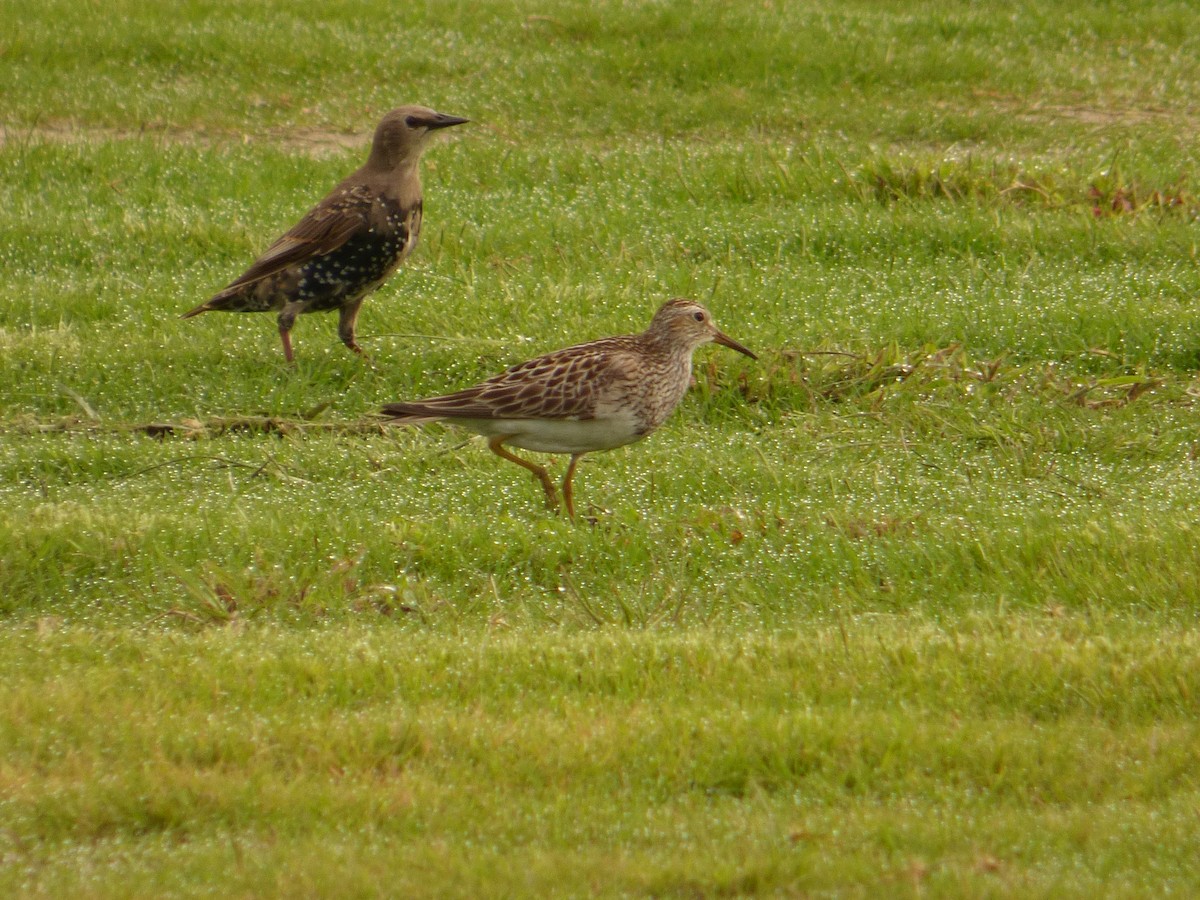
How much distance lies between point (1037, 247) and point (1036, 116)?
3892mm

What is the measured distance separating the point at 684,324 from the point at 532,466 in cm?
108

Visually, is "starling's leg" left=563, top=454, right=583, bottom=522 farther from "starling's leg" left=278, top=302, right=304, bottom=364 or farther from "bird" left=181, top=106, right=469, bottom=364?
"starling's leg" left=278, top=302, right=304, bottom=364

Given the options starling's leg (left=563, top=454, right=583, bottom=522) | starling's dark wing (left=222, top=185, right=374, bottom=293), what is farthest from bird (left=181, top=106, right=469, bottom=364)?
starling's leg (left=563, top=454, right=583, bottom=522)

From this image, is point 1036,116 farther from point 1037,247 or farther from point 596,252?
point 596,252

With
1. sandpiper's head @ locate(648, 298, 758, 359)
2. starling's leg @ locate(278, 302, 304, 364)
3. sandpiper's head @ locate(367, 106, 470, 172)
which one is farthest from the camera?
sandpiper's head @ locate(367, 106, 470, 172)

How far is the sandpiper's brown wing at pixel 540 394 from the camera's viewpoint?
7609mm

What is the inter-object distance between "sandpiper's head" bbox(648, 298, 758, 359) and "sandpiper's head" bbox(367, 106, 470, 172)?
2.53 metres

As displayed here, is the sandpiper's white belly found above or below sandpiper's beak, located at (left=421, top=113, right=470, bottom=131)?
below

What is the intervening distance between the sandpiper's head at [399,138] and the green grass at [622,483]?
0.95 metres

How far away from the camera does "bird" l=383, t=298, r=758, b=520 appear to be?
763 centimetres

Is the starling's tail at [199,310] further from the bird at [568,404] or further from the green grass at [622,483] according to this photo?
the bird at [568,404]

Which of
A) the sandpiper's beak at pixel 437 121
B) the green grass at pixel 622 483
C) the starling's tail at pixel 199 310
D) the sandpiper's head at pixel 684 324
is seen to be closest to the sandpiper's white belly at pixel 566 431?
the green grass at pixel 622 483

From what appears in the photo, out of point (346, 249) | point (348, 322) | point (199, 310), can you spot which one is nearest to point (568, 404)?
point (346, 249)

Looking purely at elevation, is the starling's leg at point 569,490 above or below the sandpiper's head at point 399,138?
below
